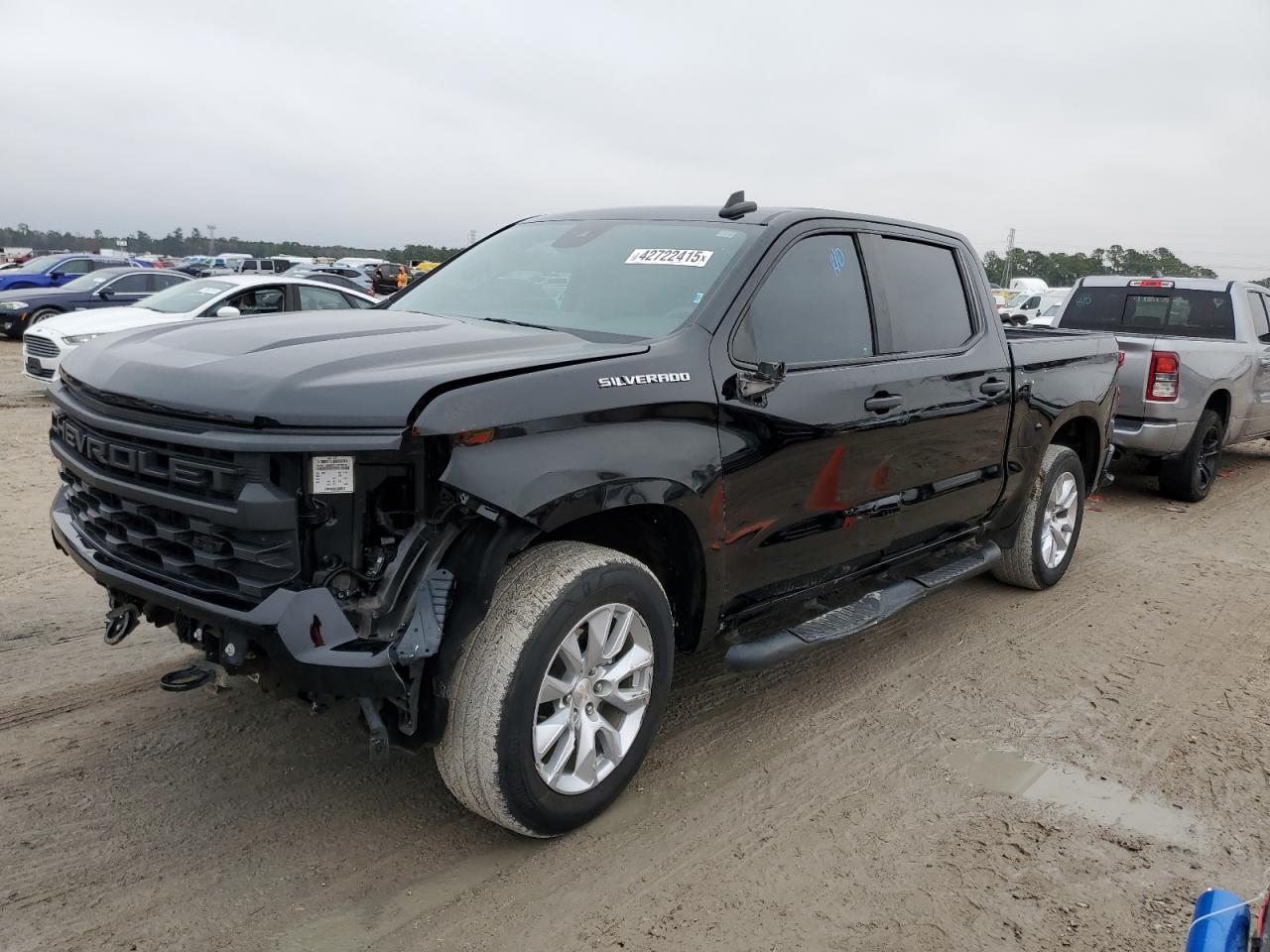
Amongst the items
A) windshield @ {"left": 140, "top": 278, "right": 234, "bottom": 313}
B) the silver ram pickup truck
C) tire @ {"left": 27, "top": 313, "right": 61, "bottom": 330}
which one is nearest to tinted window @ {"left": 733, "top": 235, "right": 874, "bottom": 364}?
the silver ram pickup truck

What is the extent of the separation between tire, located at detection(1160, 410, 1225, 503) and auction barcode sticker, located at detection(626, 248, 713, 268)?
21.1 ft

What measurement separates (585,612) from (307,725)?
1441 mm

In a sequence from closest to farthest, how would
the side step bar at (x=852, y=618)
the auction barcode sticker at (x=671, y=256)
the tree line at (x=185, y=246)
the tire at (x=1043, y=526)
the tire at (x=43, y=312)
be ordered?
the side step bar at (x=852, y=618)
the auction barcode sticker at (x=671, y=256)
the tire at (x=1043, y=526)
the tire at (x=43, y=312)
the tree line at (x=185, y=246)

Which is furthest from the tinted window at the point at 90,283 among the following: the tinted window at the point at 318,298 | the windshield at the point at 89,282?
the tinted window at the point at 318,298

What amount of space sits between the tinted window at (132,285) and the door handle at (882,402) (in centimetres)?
1626

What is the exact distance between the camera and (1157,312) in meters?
9.63

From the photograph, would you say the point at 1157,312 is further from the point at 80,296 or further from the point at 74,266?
the point at 74,266

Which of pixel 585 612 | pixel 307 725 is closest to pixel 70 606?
pixel 307 725

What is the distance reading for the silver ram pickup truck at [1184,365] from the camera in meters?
8.22

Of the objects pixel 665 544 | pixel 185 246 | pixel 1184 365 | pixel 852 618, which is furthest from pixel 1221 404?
pixel 185 246

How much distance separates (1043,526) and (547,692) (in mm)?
3835

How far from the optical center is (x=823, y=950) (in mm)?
2715

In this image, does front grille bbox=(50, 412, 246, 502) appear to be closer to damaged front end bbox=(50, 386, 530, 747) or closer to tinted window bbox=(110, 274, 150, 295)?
damaged front end bbox=(50, 386, 530, 747)

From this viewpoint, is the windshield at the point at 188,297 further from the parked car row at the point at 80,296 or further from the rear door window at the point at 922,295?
the rear door window at the point at 922,295
